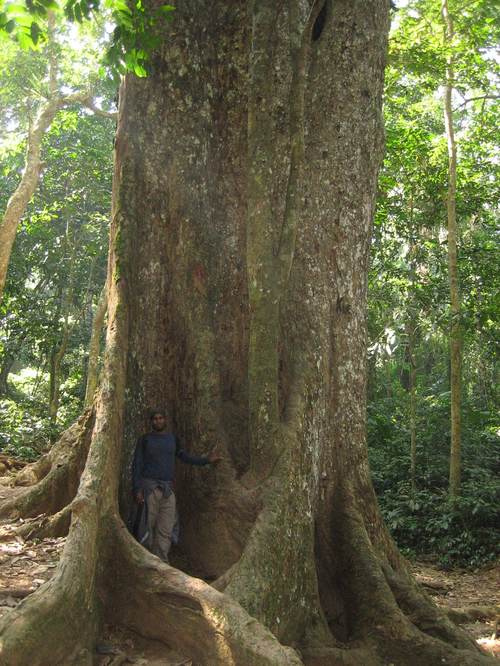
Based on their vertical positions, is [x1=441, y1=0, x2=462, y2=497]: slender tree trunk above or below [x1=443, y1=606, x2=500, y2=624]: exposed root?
above

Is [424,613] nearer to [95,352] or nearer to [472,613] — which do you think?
[472,613]

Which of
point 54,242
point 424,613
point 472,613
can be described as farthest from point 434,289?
point 54,242

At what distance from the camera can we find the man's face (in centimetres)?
531

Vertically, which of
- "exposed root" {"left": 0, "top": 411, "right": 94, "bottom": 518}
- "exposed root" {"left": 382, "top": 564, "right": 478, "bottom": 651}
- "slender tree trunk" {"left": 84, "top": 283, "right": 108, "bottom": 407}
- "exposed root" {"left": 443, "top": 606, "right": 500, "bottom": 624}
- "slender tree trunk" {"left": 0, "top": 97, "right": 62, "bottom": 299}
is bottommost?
"exposed root" {"left": 443, "top": 606, "right": 500, "bottom": 624}

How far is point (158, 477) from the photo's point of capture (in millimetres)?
5211

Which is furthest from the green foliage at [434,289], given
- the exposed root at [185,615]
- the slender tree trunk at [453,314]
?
the exposed root at [185,615]

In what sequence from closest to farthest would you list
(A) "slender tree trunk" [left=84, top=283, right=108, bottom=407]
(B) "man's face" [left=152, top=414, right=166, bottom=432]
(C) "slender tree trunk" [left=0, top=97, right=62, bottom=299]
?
1. (B) "man's face" [left=152, top=414, right=166, bottom=432]
2. (C) "slender tree trunk" [left=0, top=97, right=62, bottom=299]
3. (A) "slender tree trunk" [left=84, top=283, right=108, bottom=407]

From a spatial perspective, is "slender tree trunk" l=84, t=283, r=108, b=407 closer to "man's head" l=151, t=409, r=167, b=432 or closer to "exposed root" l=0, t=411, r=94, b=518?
"exposed root" l=0, t=411, r=94, b=518

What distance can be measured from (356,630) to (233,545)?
113 centimetres

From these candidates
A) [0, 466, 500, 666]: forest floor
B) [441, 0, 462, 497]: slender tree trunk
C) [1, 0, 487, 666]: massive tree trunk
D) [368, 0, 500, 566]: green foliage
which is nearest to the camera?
[0, 466, 500, 666]: forest floor

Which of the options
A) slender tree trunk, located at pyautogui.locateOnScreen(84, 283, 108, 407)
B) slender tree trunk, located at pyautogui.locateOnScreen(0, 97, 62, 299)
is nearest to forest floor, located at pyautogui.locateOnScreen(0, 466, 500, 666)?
slender tree trunk, located at pyautogui.locateOnScreen(0, 97, 62, 299)

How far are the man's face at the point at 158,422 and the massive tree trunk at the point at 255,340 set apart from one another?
0.19 meters

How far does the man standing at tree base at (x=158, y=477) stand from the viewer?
519cm

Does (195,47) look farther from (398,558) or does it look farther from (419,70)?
(419,70)
